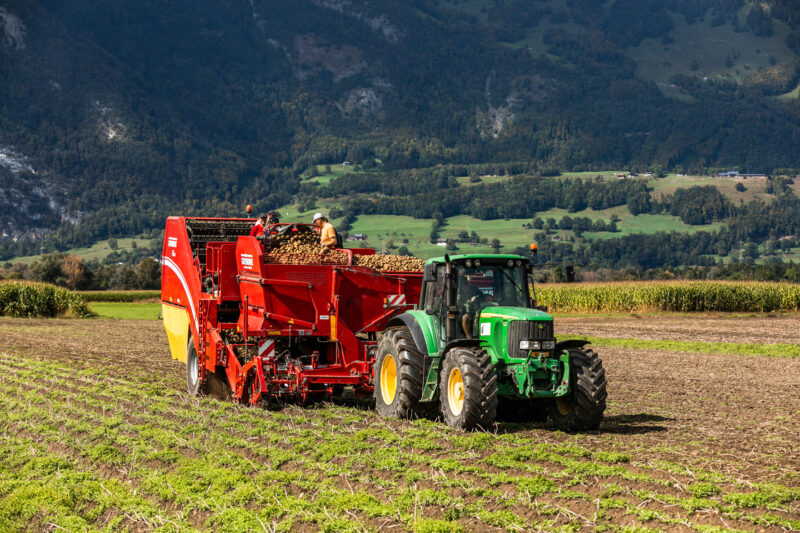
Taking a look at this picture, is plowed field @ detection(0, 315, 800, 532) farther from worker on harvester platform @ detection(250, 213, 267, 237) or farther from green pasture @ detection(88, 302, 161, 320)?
green pasture @ detection(88, 302, 161, 320)

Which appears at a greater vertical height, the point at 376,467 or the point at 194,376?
the point at 194,376

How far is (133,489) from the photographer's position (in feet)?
35.2

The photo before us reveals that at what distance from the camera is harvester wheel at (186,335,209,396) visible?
17.3m

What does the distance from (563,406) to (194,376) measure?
7.83 meters

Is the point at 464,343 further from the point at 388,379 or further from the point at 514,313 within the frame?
the point at 388,379

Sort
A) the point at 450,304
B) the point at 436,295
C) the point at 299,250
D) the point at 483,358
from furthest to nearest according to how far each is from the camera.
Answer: the point at 299,250, the point at 436,295, the point at 450,304, the point at 483,358

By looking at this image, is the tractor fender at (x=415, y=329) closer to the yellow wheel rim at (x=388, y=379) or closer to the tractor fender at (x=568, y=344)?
the yellow wheel rim at (x=388, y=379)

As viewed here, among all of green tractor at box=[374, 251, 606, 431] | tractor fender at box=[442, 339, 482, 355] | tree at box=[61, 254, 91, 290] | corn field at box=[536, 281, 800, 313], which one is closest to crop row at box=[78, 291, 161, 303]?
tree at box=[61, 254, 91, 290]

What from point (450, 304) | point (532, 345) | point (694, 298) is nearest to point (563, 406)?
point (532, 345)

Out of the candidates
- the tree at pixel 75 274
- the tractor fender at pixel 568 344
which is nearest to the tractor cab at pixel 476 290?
the tractor fender at pixel 568 344

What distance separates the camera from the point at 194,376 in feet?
58.6

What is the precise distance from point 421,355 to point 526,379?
1.78m

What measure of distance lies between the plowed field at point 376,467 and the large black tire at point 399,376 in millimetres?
278

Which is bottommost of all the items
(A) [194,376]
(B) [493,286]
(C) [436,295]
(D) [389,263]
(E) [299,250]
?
(A) [194,376]
